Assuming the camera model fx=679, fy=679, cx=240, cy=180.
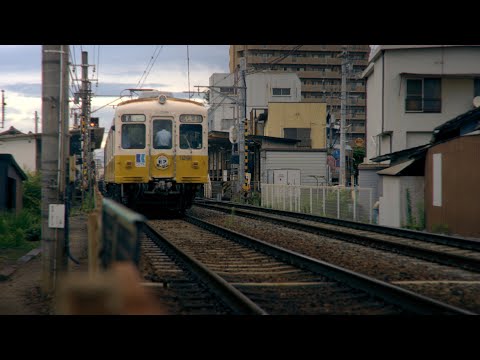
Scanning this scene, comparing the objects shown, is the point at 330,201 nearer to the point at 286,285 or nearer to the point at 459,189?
the point at 459,189

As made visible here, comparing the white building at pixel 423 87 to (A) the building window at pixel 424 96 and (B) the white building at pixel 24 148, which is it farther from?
(B) the white building at pixel 24 148

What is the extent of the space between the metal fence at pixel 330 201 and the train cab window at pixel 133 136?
5.71 metres

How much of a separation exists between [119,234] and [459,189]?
11710mm

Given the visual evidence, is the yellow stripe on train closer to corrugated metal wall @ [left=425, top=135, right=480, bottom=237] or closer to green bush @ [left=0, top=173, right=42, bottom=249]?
green bush @ [left=0, top=173, right=42, bottom=249]

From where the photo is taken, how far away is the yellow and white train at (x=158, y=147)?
17719 mm

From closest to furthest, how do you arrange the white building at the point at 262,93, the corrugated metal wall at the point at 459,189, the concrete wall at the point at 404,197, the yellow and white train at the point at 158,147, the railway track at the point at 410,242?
1. the railway track at the point at 410,242
2. the corrugated metal wall at the point at 459,189
3. the concrete wall at the point at 404,197
4. the yellow and white train at the point at 158,147
5. the white building at the point at 262,93

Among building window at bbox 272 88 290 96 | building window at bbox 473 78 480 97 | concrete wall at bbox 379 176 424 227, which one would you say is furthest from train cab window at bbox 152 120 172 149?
building window at bbox 272 88 290 96

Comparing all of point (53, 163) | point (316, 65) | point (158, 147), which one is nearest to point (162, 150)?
point (158, 147)

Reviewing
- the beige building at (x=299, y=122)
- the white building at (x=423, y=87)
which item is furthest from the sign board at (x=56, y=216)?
the beige building at (x=299, y=122)

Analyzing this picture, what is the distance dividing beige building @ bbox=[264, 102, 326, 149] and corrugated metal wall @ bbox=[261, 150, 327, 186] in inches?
304

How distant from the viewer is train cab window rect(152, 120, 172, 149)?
17984mm

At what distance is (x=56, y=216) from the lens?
780 cm
